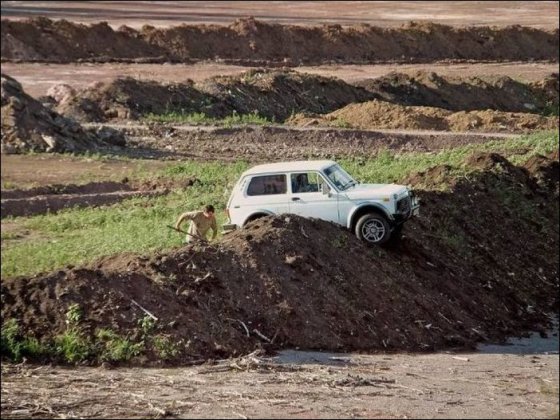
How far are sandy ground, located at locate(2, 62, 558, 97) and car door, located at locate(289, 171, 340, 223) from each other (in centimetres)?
3083

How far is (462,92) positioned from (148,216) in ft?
98.8

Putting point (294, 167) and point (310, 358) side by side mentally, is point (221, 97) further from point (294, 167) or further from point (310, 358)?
point (310, 358)

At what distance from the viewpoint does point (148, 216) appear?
2884 cm

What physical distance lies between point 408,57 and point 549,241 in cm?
4175

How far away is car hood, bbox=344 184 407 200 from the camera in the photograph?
22.4m

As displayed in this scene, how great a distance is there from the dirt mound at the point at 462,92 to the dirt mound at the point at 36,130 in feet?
56.0

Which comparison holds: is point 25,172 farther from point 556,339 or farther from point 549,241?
point 556,339

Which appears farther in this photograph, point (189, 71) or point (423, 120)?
point (189, 71)

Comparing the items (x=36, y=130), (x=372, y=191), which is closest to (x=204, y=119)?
(x=36, y=130)

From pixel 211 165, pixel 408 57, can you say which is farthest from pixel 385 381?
pixel 408 57

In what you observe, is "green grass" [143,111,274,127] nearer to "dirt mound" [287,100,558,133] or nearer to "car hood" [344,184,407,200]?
"dirt mound" [287,100,558,133]

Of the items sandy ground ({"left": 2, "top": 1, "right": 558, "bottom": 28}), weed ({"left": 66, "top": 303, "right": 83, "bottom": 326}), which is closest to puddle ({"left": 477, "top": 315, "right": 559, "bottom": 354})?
weed ({"left": 66, "top": 303, "right": 83, "bottom": 326})

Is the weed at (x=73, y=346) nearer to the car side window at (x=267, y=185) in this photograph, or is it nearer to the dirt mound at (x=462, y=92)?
the car side window at (x=267, y=185)

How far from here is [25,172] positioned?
36.3m
